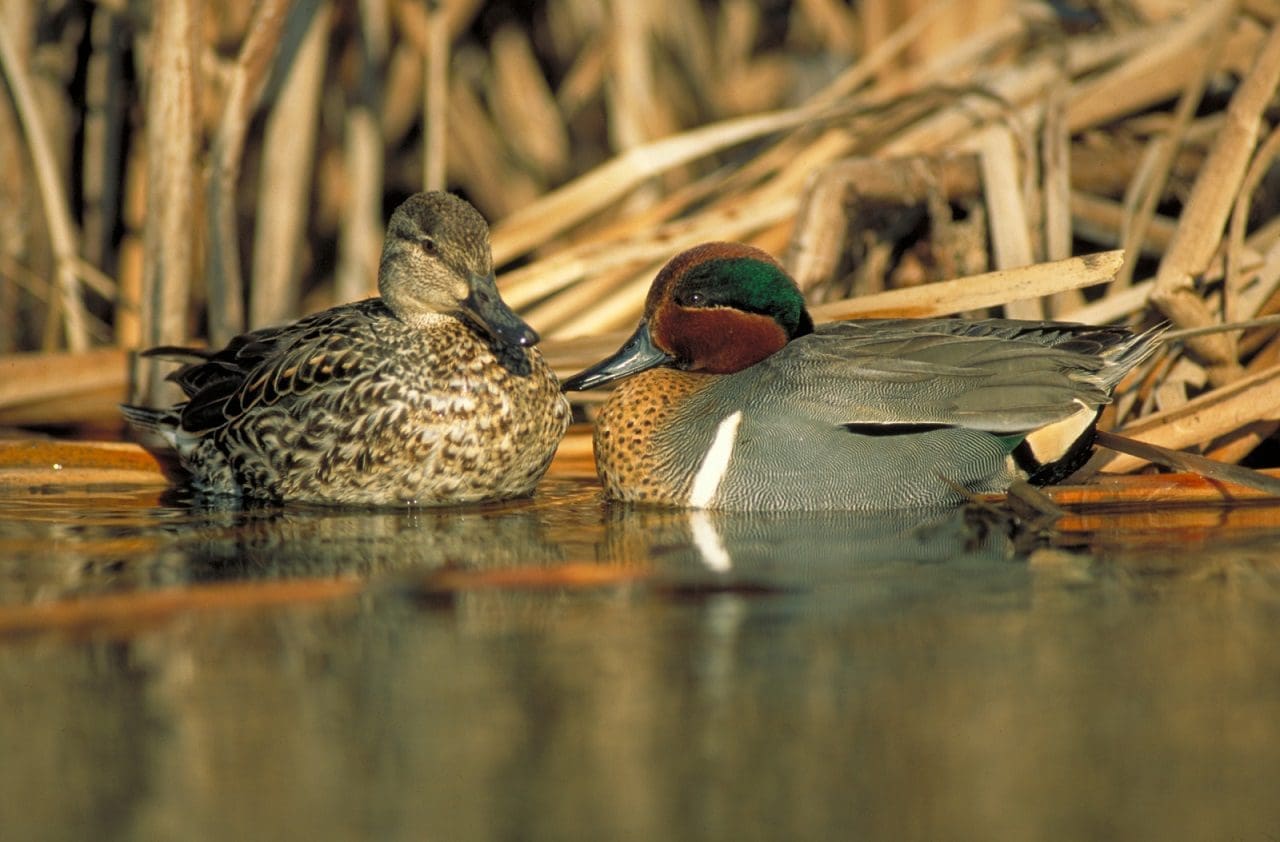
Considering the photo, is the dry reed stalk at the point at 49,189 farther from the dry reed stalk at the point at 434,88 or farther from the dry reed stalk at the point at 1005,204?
the dry reed stalk at the point at 1005,204

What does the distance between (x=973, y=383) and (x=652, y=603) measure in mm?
1336

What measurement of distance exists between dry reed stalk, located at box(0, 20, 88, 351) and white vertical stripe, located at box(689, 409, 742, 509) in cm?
254

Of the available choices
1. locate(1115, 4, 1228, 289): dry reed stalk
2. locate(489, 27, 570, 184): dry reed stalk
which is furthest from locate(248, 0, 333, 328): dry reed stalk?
locate(1115, 4, 1228, 289): dry reed stalk

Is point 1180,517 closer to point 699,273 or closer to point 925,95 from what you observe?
point 699,273

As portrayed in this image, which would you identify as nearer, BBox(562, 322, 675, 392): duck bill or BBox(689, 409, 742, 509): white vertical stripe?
BBox(689, 409, 742, 509): white vertical stripe

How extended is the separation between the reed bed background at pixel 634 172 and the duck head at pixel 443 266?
0.76 metres

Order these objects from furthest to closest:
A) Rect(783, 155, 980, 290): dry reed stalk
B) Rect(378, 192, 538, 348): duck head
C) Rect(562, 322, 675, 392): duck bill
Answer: Rect(783, 155, 980, 290): dry reed stalk → Rect(562, 322, 675, 392): duck bill → Rect(378, 192, 538, 348): duck head

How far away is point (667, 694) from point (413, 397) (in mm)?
1906

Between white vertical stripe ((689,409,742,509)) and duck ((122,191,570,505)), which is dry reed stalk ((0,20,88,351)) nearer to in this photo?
duck ((122,191,570,505))

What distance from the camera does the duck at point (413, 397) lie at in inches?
161

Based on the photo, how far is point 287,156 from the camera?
219 inches

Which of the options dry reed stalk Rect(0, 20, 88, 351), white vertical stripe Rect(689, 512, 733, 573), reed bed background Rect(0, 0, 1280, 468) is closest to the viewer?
white vertical stripe Rect(689, 512, 733, 573)

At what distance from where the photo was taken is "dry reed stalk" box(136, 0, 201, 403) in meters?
4.88

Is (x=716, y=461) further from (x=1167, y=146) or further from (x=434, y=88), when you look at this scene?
(x=434, y=88)
